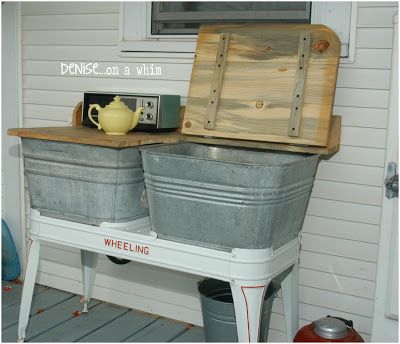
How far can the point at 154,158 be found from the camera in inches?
98.3

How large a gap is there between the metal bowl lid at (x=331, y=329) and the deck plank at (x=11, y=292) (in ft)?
6.44

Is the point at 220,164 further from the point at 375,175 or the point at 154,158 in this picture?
the point at 375,175

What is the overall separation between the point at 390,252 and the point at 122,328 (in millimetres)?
1552

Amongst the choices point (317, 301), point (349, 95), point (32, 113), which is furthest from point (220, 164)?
point (32, 113)

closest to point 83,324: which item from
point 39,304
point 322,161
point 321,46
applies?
point 39,304

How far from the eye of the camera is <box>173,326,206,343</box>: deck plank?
326cm

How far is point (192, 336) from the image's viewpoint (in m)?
3.31

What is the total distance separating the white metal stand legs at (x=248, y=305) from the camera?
2424 millimetres

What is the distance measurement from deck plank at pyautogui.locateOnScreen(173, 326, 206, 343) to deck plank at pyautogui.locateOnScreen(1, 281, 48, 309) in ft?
3.58

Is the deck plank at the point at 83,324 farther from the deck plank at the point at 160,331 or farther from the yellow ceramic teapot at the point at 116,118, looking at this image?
the yellow ceramic teapot at the point at 116,118

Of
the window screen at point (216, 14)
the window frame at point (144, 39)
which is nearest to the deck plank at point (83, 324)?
the window frame at point (144, 39)

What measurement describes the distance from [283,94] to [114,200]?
90 centimetres

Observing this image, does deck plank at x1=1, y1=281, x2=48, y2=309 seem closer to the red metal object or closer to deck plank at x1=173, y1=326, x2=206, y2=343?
deck plank at x1=173, y1=326, x2=206, y2=343

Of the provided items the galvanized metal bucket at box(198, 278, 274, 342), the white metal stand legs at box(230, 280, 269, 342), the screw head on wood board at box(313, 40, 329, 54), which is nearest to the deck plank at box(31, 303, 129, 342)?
the galvanized metal bucket at box(198, 278, 274, 342)
